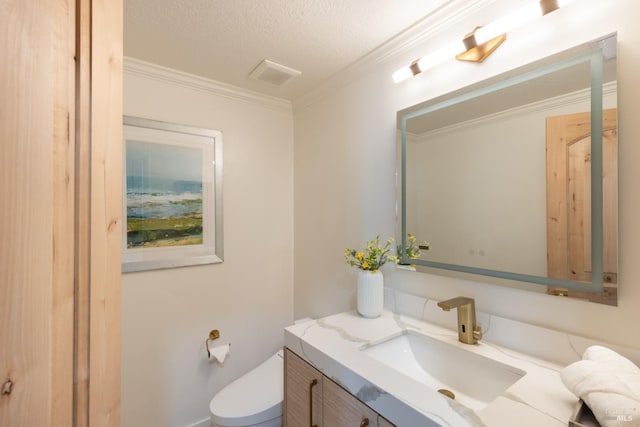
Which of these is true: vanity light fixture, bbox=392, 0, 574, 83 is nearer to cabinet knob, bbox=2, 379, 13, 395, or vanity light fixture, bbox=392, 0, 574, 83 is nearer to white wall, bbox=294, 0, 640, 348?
white wall, bbox=294, 0, 640, 348

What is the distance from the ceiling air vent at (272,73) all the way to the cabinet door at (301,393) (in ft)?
4.83

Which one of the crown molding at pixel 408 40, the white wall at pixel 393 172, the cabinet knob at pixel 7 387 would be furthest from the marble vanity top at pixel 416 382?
the crown molding at pixel 408 40

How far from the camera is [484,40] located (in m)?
1.09

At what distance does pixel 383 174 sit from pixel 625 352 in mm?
1075

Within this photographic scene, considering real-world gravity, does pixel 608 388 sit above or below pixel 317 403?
above

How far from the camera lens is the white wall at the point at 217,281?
1.67 m

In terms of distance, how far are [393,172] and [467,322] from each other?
2.48ft

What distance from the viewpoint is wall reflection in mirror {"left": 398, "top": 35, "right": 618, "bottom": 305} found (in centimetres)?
88

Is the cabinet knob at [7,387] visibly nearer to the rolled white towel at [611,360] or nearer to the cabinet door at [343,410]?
the cabinet door at [343,410]

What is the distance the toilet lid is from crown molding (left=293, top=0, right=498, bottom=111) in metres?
1.75

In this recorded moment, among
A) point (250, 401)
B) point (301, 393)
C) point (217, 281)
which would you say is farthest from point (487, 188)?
point (217, 281)

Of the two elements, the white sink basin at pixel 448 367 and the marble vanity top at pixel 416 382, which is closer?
the marble vanity top at pixel 416 382

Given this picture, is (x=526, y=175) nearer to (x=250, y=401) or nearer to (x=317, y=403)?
(x=317, y=403)

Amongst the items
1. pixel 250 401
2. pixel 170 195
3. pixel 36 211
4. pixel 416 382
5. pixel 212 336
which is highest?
pixel 170 195
